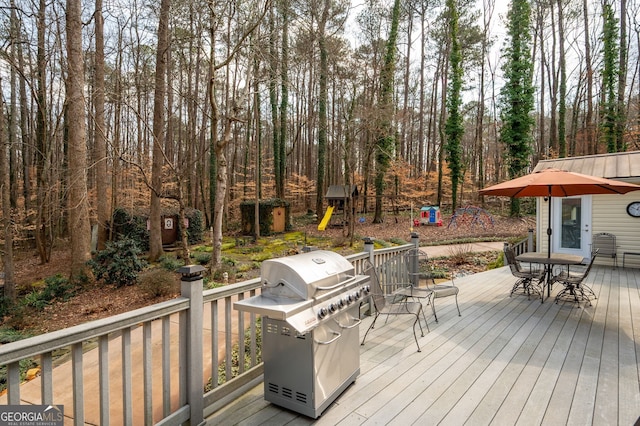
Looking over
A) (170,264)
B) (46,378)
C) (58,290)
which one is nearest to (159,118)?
(170,264)

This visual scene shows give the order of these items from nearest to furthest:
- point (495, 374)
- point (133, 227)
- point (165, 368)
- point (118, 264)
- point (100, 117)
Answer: point (165, 368) < point (495, 374) < point (118, 264) < point (100, 117) < point (133, 227)

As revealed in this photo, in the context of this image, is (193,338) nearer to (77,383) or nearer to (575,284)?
(77,383)

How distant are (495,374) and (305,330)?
6.32ft

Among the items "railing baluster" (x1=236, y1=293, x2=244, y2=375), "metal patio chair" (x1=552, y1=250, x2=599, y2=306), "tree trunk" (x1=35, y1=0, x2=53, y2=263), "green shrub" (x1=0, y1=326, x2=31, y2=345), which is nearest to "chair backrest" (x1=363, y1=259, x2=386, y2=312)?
"railing baluster" (x1=236, y1=293, x2=244, y2=375)

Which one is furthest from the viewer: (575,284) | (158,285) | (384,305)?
(158,285)

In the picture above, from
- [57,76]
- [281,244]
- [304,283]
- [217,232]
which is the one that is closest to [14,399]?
[304,283]

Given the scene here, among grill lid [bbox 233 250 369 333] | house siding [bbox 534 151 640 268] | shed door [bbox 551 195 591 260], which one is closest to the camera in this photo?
grill lid [bbox 233 250 369 333]

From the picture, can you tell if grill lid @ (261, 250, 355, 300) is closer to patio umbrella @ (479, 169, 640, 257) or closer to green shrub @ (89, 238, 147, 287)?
patio umbrella @ (479, 169, 640, 257)

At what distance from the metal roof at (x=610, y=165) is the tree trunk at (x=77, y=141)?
11147mm

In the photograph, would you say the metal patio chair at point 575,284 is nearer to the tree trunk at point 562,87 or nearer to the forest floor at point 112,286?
the forest floor at point 112,286

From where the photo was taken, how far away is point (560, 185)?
450cm

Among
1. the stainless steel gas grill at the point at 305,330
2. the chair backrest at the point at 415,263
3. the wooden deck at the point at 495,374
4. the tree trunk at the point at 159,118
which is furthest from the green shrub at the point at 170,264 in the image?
the stainless steel gas grill at the point at 305,330

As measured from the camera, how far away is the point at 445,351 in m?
3.25

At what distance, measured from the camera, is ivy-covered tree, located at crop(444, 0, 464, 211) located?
17234 mm
